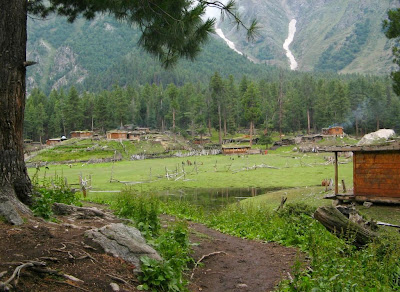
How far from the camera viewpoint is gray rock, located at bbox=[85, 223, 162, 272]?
240 inches

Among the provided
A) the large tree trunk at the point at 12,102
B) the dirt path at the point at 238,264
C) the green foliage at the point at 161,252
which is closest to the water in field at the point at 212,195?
the dirt path at the point at 238,264

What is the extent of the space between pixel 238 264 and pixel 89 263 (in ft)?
12.4

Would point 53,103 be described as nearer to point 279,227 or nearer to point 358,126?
point 358,126

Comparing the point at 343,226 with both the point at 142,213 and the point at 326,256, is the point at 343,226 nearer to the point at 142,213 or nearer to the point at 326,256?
A: the point at 326,256

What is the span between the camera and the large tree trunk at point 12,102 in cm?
716

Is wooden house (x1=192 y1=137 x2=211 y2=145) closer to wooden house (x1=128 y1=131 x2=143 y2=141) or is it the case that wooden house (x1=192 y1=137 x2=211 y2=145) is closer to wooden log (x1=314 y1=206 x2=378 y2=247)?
wooden house (x1=128 y1=131 x2=143 y2=141)

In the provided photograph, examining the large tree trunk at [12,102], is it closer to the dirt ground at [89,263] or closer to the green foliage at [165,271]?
the dirt ground at [89,263]

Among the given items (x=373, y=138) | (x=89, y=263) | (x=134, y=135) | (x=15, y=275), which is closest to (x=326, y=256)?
(x=89, y=263)

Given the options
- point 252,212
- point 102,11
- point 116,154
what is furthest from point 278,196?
point 116,154

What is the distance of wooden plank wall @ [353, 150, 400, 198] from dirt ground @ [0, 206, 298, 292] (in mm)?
10451

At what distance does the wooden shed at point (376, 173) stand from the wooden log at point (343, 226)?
9.46 metres

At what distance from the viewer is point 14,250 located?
17.2 ft

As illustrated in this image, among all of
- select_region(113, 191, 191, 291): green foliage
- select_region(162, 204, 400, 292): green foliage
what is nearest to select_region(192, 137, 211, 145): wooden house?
select_region(162, 204, 400, 292): green foliage

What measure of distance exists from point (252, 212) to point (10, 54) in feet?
34.6
